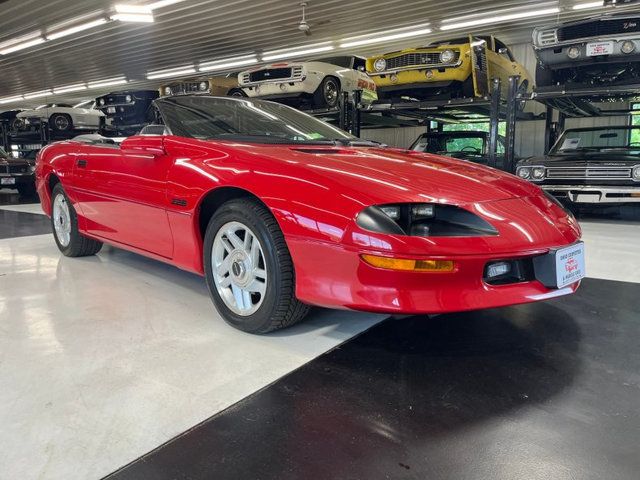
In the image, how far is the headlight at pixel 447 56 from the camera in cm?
620

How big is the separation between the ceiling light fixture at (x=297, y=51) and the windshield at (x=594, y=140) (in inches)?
299

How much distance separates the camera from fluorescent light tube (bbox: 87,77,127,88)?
17703 mm

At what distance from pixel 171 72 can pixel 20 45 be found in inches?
187

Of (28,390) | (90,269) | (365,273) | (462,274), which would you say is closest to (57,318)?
(28,390)

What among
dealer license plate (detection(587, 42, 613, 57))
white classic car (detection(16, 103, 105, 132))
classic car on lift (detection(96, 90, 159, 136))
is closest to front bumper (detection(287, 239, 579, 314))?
dealer license plate (detection(587, 42, 613, 57))

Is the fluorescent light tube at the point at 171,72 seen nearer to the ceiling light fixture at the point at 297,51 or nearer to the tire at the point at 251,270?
the ceiling light fixture at the point at 297,51

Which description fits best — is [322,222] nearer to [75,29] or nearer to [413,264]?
[413,264]

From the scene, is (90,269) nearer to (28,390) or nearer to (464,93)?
(28,390)

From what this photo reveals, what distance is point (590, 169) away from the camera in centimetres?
527

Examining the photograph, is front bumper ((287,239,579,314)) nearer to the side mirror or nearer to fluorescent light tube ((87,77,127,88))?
the side mirror

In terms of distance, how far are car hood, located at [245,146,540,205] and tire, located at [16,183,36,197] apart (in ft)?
29.2

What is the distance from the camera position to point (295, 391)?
5.04ft

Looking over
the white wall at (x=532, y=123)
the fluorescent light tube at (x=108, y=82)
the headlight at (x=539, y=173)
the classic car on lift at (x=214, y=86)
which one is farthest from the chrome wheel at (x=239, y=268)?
the fluorescent light tube at (x=108, y=82)

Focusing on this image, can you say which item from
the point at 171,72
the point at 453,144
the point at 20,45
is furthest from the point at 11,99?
the point at 453,144
